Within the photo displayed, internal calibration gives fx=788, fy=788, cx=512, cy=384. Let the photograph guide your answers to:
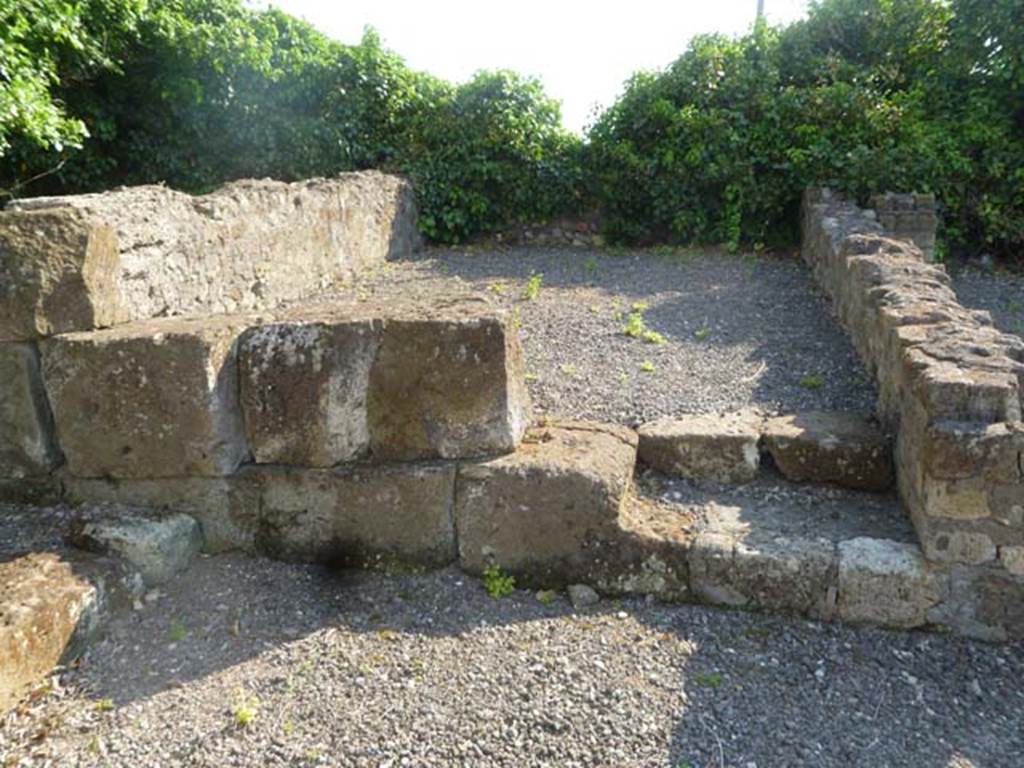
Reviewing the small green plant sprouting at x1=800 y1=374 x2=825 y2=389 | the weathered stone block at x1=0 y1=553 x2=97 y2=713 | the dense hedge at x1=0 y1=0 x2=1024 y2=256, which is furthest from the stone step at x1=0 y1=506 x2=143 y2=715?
the dense hedge at x1=0 y1=0 x2=1024 y2=256

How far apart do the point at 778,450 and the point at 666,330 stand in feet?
7.59

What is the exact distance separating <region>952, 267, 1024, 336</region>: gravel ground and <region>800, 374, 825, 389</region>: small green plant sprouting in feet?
8.59

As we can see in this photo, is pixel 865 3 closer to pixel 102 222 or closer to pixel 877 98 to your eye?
pixel 877 98

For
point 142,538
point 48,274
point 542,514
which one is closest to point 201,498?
point 142,538

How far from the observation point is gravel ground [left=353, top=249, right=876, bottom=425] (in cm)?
445

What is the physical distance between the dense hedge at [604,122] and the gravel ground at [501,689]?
6828mm

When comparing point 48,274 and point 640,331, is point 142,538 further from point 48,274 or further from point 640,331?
point 640,331

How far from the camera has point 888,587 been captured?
297 centimetres

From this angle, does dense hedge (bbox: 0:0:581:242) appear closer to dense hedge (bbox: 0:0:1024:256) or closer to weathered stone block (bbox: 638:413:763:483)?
dense hedge (bbox: 0:0:1024:256)

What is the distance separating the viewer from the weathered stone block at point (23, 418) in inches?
131

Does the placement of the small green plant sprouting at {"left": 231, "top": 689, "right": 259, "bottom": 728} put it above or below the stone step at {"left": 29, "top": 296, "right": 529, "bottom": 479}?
below

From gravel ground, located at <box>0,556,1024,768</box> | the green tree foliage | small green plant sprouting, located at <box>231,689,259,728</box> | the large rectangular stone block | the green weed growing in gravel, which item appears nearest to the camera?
gravel ground, located at <box>0,556,1024,768</box>

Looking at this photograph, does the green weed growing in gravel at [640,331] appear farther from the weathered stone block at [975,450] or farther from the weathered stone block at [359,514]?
the weathered stone block at [975,450]

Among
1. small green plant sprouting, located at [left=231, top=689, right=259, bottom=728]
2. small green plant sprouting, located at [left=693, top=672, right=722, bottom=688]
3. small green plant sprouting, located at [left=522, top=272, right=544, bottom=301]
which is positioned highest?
small green plant sprouting, located at [left=522, top=272, right=544, bottom=301]
